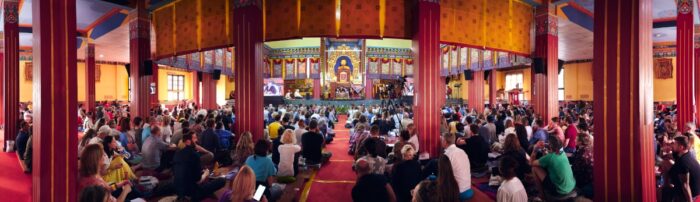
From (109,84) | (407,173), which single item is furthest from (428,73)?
(109,84)

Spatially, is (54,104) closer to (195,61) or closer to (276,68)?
(195,61)

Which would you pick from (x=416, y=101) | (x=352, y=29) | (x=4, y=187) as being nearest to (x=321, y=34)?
(x=352, y=29)

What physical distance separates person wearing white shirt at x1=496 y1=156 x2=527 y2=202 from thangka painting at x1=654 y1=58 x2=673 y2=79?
21.6 m

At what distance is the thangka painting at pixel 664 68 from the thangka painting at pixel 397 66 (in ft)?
46.5

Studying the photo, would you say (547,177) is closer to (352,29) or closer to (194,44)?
(352,29)

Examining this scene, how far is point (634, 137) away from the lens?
3113mm

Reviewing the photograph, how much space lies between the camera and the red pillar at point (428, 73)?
727 centimetres

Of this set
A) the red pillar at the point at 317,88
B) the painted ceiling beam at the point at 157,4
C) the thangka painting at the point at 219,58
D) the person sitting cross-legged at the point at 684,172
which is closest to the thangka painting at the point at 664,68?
the red pillar at the point at 317,88

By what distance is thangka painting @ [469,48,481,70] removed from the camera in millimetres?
15031

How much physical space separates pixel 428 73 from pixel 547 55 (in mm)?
4088

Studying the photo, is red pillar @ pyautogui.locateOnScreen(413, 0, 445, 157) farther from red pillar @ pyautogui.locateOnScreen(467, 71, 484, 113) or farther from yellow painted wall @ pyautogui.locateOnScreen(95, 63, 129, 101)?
yellow painted wall @ pyautogui.locateOnScreen(95, 63, 129, 101)

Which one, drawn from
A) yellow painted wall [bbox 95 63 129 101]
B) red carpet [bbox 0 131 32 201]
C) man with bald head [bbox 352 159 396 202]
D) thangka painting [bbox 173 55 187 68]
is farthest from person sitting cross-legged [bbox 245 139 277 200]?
yellow painted wall [bbox 95 63 129 101]

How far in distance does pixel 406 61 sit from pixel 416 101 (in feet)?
59.9

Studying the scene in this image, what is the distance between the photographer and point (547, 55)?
924 centimetres
